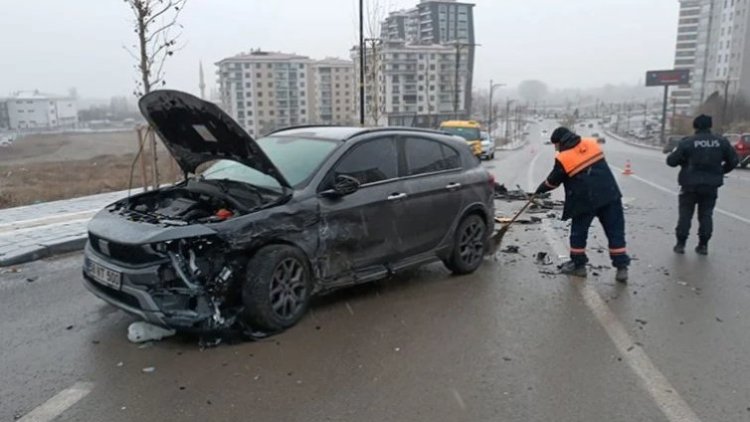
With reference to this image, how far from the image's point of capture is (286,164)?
5.09 m

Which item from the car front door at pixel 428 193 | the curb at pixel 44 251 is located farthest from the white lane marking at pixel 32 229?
the car front door at pixel 428 193

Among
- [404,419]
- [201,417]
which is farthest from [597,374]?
[201,417]

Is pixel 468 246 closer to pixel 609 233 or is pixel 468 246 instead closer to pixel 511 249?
pixel 511 249

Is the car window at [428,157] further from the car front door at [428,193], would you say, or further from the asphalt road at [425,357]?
the asphalt road at [425,357]

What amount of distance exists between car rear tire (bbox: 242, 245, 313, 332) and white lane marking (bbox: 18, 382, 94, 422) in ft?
4.02

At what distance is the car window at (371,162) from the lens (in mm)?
5133

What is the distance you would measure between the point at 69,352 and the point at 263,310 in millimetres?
1485

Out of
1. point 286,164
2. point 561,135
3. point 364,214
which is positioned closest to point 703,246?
point 561,135

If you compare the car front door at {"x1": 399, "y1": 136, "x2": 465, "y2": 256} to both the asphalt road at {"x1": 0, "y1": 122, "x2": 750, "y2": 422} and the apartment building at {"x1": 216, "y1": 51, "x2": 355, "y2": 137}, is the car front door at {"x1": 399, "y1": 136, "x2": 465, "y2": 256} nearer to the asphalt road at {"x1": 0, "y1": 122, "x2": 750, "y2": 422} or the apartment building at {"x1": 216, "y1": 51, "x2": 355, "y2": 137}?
the asphalt road at {"x1": 0, "y1": 122, "x2": 750, "y2": 422}

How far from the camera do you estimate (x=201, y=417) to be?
3.23m

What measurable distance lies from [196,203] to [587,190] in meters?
4.15

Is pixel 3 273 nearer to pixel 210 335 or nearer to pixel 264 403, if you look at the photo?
pixel 210 335

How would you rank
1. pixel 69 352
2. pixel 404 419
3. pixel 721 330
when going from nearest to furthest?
pixel 404 419 → pixel 69 352 → pixel 721 330

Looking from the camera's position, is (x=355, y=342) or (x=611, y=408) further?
(x=355, y=342)
